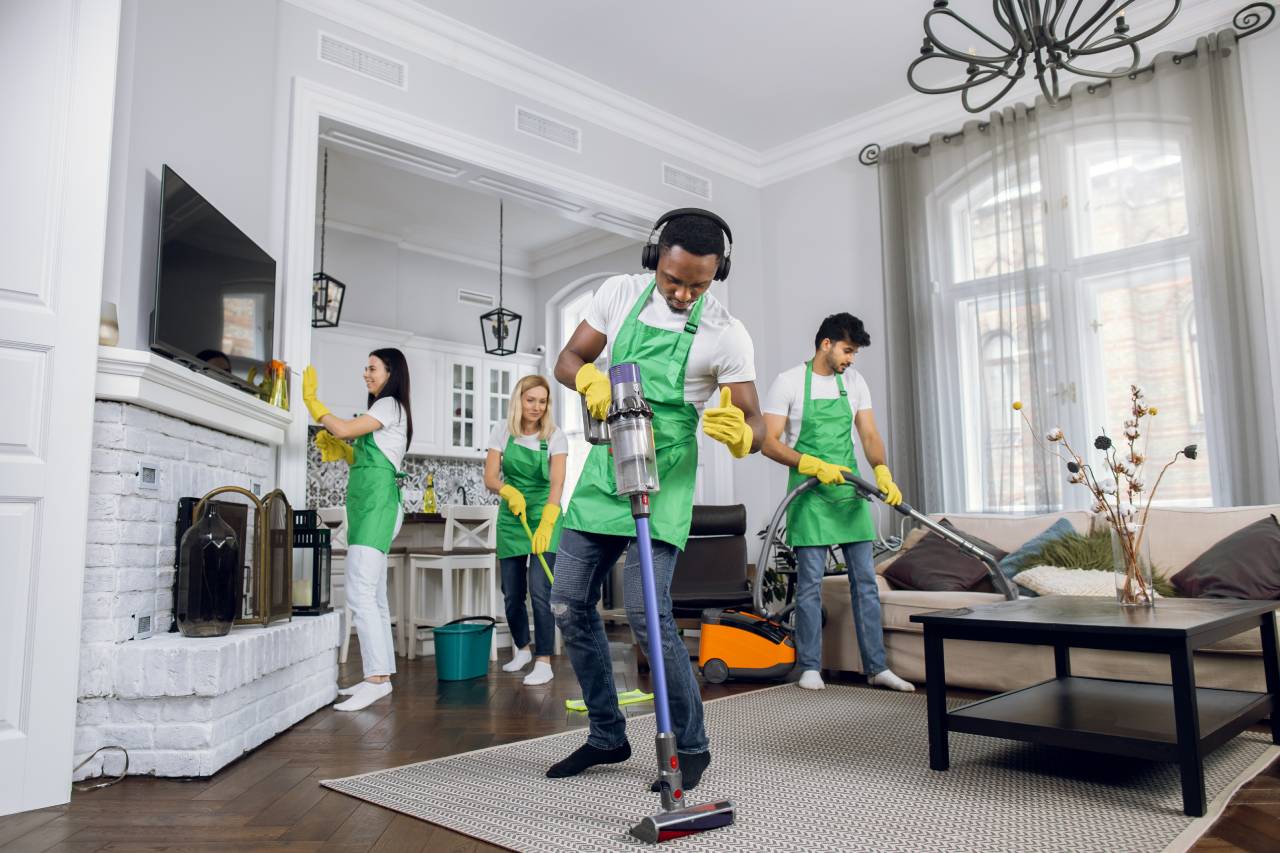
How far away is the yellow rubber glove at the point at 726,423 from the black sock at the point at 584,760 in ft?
2.63

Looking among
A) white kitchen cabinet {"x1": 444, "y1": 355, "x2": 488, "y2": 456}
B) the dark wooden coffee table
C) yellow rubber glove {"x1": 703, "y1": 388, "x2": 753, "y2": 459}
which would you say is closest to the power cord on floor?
yellow rubber glove {"x1": 703, "y1": 388, "x2": 753, "y2": 459}

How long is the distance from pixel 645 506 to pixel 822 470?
183 cm

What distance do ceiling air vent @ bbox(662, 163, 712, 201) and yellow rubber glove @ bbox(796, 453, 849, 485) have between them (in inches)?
106

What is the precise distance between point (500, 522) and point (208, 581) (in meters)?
1.48

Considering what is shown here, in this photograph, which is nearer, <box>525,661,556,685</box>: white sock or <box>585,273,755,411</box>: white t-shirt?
<box>585,273,755,411</box>: white t-shirt

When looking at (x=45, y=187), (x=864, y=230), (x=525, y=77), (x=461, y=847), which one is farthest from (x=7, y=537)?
(x=864, y=230)

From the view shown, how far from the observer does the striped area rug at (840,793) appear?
172cm

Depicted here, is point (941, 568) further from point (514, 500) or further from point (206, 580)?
point (206, 580)

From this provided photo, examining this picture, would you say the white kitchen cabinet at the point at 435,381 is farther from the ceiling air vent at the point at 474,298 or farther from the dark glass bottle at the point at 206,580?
the dark glass bottle at the point at 206,580

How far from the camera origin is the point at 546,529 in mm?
3486

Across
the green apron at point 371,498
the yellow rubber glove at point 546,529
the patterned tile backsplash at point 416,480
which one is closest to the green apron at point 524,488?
the yellow rubber glove at point 546,529

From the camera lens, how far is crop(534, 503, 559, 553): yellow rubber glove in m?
3.47

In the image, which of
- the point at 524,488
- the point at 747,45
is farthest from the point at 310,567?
the point at 747,45

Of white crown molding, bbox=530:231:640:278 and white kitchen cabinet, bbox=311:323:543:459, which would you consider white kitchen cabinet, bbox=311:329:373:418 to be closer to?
white kitchen cabinet, bbox=311:323:543:459
